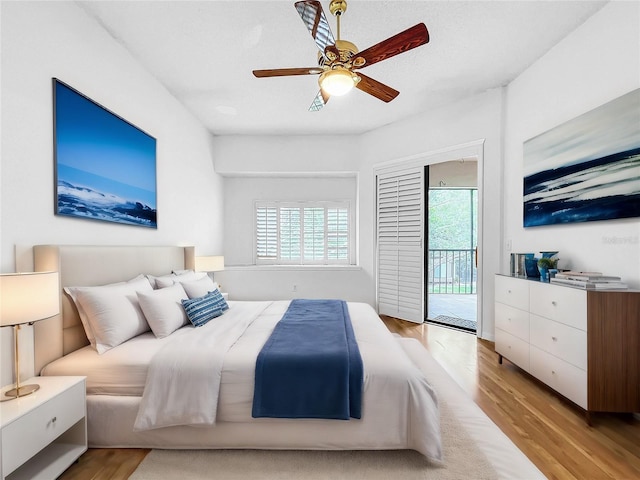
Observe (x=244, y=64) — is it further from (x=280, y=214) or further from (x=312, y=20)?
(x=280, y=214)

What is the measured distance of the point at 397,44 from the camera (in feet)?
6.11

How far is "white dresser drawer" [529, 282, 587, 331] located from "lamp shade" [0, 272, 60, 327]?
3.10 meters

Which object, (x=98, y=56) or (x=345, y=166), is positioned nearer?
(x=98, y=56)

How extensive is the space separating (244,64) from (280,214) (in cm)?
276

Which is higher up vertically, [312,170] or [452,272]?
[312,170]

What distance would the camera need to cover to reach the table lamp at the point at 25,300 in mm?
1420

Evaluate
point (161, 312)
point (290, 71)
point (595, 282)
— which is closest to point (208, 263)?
point (161, 312)

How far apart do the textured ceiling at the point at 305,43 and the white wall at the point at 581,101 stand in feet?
0.53

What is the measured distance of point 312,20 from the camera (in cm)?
173

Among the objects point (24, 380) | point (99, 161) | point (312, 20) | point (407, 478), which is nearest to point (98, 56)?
point (99, 161)

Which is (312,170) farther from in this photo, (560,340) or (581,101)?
(560,340)

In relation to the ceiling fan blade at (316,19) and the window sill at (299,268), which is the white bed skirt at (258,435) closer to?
→ the ceiling fan blade at (316,19)

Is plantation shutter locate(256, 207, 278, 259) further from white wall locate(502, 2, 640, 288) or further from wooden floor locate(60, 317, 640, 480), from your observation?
white wall locate(502, 2, 640, 288)

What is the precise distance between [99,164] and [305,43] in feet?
6.29
